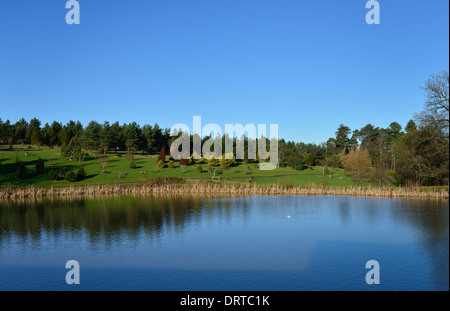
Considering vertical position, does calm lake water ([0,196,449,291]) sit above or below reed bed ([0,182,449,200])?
below

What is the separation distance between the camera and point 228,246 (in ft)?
70.0

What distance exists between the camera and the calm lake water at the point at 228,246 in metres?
15.9

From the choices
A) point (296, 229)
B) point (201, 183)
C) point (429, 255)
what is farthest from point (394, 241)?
point (201, 183)

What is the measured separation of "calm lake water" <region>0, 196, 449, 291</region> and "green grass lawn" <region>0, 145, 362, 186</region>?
70.9 feet

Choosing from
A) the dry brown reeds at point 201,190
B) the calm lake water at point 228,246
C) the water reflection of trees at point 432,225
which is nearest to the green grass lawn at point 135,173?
the dry brown reeds at point 201,190

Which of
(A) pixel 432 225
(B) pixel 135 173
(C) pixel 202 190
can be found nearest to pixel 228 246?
(A) pixel 432 225

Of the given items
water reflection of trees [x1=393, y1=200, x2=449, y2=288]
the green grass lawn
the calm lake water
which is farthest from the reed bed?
the calm lake water

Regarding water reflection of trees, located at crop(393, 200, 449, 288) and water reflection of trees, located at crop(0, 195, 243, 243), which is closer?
water reflection of trees, located at crop(393, 200, 449, 288)

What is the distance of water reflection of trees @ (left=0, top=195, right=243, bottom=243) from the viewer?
84.5 feet

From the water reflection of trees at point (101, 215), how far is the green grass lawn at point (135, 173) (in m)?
14.5

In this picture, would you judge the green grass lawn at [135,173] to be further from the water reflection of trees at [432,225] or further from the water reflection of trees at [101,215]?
the water reflection of trees at [432,225]

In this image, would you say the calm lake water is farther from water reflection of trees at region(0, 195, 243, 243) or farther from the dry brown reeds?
the dry brown reeds

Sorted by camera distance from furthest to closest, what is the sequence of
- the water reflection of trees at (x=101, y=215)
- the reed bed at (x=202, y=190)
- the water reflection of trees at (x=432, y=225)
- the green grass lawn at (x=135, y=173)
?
the green grass lawn at (x=135, y=173) → the reed bed at (x=202, y=190) → the water reflection of trees at (x=101, y=215) → the water reflection of trees at (x=432, y=225)

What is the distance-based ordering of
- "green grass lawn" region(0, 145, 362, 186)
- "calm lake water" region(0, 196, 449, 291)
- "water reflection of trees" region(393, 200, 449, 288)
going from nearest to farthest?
"calm lake water" region(0, 196, 449, 291) → "water reflection of trees" region(393, 200, 449, 288) → "green grass lawn" region(0, 145, 362, 186)
